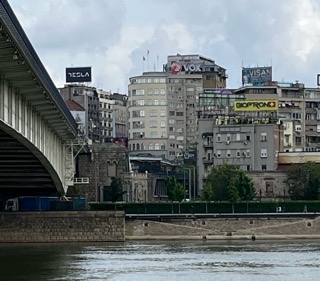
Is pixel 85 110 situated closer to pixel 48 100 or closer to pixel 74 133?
pixel 74 133

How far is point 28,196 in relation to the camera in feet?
318

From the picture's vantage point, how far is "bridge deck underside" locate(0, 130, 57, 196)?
7106 cm

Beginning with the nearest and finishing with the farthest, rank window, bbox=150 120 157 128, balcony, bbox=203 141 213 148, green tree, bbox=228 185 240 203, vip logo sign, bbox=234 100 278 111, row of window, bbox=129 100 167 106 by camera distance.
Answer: green tree, bbox=228 185 240 203, balcony, bbox=203 141 213 148, vip logo sign, bbox=234 100 278 111, row of window, bbox=129 100 167 106, window, bbox=150 120 157 128

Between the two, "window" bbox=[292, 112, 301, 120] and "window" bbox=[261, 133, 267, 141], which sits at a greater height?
"window" bbox=[292, 112, 301, 120]

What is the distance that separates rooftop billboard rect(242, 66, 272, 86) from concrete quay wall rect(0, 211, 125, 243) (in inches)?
3223

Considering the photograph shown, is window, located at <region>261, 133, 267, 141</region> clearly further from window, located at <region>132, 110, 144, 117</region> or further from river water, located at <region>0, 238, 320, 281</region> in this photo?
window, located at <region>132, 110, 144, 117</region>

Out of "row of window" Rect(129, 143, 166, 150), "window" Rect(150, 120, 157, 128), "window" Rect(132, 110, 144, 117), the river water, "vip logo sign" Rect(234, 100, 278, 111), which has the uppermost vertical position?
"window" Rect(132, 110, 144, 117)

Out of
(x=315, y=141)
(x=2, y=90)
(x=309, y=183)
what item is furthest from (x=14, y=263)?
(x=315, y=141)

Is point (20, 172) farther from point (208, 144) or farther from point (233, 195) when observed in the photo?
point (208, 144)

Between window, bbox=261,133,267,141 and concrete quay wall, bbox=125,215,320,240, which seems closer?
concrete quay wall, bbox=125,215,320,240

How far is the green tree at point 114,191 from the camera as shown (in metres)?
115

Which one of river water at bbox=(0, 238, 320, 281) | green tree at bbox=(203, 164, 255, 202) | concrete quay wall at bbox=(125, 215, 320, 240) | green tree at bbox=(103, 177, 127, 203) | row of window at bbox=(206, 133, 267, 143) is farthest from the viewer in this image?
row of window at bbox=(206, 133, 267, 143)

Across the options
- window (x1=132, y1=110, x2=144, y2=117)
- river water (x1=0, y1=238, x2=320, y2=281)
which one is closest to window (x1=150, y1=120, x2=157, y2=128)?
window (x1=132, y1=110, x2=144, y2=117)

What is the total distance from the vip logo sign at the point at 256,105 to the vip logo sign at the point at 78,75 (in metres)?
45.7
